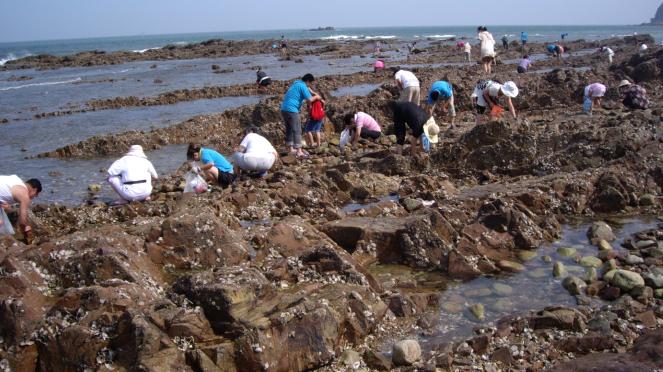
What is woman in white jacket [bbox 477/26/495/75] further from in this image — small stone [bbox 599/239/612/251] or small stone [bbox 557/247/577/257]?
small stone [bbox 557/247/577/257]

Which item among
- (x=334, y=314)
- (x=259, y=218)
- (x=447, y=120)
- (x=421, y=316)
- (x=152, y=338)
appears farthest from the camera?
(x=447, y=120)

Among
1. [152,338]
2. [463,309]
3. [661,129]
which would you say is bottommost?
[463,309]

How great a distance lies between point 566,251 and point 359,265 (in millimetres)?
2773

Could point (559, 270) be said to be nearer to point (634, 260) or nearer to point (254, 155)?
point (634, 260)

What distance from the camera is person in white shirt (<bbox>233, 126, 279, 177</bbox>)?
10375 mm

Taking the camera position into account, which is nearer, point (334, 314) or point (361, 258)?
point (334, 314)

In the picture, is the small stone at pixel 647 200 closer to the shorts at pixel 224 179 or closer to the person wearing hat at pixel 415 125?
the person wearing hat at pixel 415 125

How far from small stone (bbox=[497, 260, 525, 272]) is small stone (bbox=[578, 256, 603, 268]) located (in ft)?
2.36

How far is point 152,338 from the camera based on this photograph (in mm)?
4180

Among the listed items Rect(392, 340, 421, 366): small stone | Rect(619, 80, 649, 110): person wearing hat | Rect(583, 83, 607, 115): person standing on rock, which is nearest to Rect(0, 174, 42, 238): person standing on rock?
Rect(392, 340, 421, 366): small stone

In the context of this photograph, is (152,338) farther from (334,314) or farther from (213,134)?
(213,134)

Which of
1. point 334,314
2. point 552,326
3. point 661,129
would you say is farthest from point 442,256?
point 661,129

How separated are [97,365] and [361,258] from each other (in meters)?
3.24

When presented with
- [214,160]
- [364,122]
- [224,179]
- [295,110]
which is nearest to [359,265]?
[224,179]
